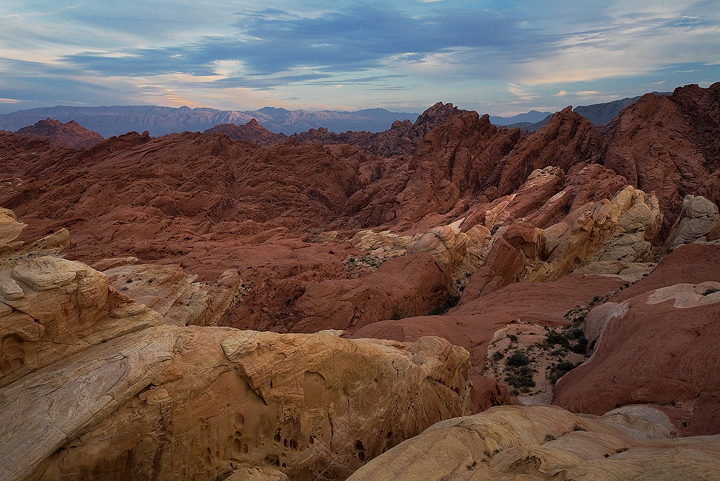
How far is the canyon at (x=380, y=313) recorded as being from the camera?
23.4ft

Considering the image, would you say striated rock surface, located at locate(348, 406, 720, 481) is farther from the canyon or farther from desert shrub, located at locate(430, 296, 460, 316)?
desert shrub, located at locate(430, 296, 460, 316)

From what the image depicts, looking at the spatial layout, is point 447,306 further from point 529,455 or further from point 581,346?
point 529,455

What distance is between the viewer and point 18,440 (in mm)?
6066

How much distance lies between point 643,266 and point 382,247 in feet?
70.7

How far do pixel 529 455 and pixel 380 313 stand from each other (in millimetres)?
19848

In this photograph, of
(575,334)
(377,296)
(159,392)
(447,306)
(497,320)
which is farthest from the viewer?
(447,306)

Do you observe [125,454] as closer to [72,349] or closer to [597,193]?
[72,349]

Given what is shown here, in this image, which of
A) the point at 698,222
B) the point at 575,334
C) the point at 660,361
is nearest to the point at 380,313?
the point at 575,334

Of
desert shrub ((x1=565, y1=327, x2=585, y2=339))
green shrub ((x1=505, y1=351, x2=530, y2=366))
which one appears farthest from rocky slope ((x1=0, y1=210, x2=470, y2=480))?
desert shrub ((x1=565, y1=327, x2=585, y2=339))

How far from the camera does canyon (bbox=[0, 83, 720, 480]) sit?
280 inches

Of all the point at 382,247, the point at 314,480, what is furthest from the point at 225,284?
the point at 314,480

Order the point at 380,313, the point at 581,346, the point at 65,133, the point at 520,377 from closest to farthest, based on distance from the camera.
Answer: the point at 520,377 → the point at 581,346 → the point at 380,313 → the point at 65,133

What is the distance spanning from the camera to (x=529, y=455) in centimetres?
681

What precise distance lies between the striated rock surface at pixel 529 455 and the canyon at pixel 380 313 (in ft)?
0.19
